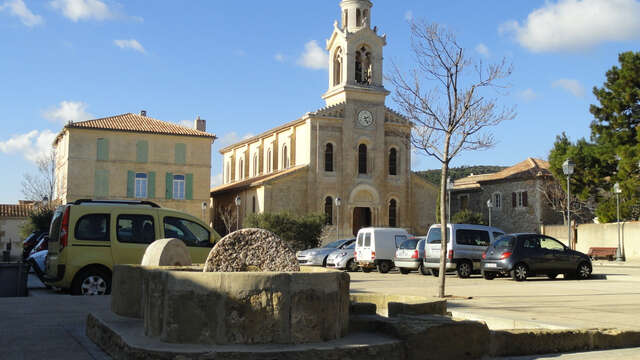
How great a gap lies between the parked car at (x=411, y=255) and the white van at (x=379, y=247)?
1.27 metres

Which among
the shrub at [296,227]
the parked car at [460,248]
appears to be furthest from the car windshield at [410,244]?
the shrub at [296,227]

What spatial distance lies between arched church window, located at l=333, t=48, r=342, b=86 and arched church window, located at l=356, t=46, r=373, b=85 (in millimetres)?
1439

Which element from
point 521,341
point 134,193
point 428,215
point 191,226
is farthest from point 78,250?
point 428,215

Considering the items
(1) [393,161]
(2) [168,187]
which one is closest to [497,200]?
(1) [393,161]

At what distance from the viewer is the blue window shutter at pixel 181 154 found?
4928 cm

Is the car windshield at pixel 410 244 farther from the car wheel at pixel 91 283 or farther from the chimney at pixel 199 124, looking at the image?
the chimney at pixel 199 124

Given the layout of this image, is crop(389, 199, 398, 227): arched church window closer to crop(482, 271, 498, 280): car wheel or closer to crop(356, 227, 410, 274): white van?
crop(356, 227, 410, 274): white van

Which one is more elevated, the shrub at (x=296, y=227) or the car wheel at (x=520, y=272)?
the shrub at (x=296, y=227)

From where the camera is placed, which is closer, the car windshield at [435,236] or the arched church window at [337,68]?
the car windshield at [435,236]

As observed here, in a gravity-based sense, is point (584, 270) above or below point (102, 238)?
below

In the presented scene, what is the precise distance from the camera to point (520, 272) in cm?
1867

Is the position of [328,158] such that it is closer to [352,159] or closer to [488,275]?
[352,159]

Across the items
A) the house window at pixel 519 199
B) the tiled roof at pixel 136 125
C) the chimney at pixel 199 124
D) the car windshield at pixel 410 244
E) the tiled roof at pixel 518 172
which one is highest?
the chimney at pixel 199 124

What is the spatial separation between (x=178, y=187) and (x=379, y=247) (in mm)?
27316
